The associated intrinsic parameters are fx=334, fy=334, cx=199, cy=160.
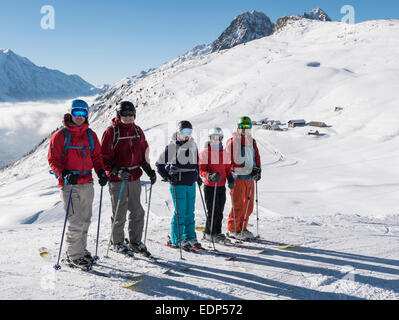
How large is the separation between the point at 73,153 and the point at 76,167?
200 millimetres

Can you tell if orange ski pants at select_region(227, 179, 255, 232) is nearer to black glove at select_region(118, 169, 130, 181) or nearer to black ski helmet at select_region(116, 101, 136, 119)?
black glove at select_region(118, 169, 130, 181)

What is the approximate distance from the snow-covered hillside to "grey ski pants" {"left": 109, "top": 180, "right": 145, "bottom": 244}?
0.43m

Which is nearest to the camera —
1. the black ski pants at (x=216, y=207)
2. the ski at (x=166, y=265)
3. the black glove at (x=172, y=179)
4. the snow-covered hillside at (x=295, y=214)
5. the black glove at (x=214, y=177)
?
the snow-covered hillside at (x=295, y=214)

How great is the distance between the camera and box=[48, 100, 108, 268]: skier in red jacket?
14.8 feet

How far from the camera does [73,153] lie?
4.64m

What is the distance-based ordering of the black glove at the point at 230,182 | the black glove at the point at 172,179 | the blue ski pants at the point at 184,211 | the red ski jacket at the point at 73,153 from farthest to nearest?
the black glove at the point at 230,182
the blue ski pants at the point at 184,211
the black glove at the point at 172,179
the red ski jacket at the point at 73,153

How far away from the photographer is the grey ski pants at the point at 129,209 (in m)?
5.36

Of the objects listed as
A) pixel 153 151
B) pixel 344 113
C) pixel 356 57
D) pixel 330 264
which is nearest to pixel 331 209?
pixel 330 264

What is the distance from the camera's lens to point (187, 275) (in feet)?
15.4

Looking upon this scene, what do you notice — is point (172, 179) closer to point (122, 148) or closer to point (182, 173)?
point (182, 173)

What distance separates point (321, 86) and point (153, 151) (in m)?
33.9

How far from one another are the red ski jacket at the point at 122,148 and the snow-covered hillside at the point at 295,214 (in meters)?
1.46

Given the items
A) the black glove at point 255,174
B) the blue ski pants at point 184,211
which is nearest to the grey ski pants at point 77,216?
the blue ski pants at point 184,211

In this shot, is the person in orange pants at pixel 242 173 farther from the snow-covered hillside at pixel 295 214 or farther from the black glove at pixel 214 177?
the snow-covered hillside at pixel 295 214
